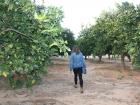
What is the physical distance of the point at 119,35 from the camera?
96.7 feet

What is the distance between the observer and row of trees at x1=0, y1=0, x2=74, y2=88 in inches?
364

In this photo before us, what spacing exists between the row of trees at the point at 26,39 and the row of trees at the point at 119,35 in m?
8.82

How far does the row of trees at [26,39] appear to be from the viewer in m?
9.23

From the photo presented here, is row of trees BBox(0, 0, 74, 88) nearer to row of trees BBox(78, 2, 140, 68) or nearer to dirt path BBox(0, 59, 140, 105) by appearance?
dirt path BBox(0, 59, 140, 105)

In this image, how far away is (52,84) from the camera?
19.6m

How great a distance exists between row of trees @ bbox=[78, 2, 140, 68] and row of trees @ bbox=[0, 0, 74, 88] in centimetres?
882

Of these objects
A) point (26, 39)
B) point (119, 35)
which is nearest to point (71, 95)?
point (26, 39)

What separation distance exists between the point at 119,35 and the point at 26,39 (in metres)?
20.3

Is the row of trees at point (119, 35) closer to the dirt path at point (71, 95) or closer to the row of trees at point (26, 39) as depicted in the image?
the dirt path at point (71, 95)

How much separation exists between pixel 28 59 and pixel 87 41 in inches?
1483

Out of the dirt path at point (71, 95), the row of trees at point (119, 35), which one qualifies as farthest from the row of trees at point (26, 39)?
the row of trees at point (119, 35)

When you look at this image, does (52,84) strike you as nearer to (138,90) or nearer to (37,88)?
(37,88)

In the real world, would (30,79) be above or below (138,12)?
below

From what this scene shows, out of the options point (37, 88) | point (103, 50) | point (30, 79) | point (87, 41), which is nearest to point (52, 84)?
point (37, 88)
